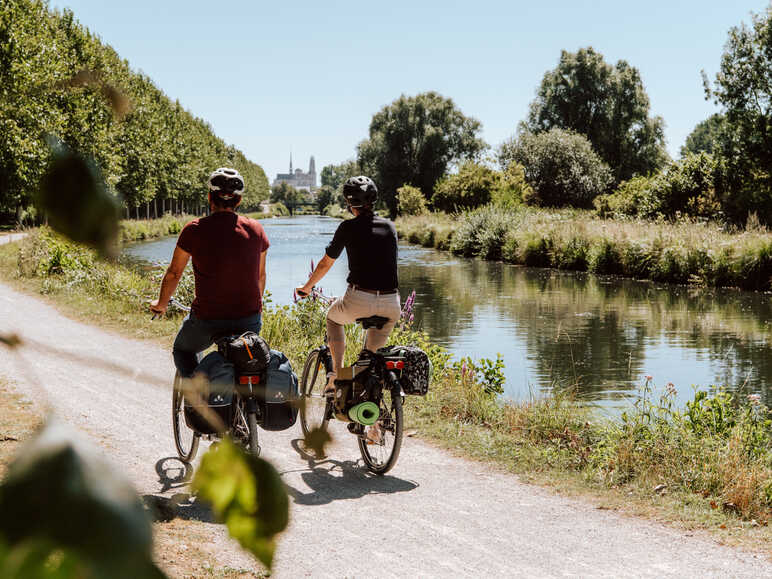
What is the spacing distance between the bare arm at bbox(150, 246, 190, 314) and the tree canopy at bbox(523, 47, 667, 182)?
5577 centimetres

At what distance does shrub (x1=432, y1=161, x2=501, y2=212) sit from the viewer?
150 ft

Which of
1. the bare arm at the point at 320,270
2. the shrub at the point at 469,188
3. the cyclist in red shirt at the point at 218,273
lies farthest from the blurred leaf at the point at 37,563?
the shrub at the point at 469,188

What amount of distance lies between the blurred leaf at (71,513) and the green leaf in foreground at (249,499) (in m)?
0.11

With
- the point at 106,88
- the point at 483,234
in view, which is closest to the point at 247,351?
the point at 106,88

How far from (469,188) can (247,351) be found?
43092 mm

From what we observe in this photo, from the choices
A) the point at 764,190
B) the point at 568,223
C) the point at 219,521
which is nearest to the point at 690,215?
the point at 764,190

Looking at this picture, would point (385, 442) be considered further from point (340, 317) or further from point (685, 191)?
point (685, 191)

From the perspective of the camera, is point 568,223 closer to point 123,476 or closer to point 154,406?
point 154,406

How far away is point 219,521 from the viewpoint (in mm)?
349

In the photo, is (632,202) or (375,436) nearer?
(375,436)

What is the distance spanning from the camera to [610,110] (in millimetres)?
56562

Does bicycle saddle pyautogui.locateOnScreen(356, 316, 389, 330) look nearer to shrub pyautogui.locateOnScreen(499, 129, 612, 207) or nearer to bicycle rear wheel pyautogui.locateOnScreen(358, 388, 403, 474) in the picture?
bicycle rear wheel pyautogui.locateOnScreen(358, 388, 403, 474)

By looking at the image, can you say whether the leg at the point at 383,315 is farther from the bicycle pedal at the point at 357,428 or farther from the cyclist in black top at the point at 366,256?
the bicycle pedal at the point at 357,428

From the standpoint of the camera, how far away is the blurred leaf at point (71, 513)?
22 centimetres
